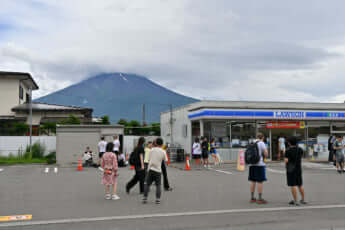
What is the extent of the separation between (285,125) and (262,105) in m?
2.03

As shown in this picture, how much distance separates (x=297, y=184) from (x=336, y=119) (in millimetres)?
18407

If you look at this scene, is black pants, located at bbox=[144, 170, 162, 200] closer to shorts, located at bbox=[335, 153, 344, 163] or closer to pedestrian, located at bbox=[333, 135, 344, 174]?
pedestrian, located at bbox=[333, 135, 344, 174]

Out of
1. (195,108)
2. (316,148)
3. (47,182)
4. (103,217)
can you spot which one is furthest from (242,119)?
(103,217)

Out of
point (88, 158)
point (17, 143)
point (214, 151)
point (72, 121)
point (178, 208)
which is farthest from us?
point (72, 121)

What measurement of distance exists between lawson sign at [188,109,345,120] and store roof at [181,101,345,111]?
0.36 meters

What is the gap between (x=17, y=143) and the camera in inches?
1125

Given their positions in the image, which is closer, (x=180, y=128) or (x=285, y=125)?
(x=285, y=125)

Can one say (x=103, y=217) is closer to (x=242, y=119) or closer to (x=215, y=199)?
(x=215, y=199)

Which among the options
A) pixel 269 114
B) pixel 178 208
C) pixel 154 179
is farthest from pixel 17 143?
pixel 178 208

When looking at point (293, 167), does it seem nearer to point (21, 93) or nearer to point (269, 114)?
point (269, 114)

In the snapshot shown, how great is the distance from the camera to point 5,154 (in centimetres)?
2797

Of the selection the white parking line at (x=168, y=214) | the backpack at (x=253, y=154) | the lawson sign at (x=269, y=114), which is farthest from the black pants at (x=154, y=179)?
the lawson sign at (x=269, y=114)

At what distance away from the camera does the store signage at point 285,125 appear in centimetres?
2411

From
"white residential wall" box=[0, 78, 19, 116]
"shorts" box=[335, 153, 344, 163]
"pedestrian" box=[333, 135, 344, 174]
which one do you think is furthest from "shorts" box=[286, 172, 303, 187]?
"white residential wall" box=[0, 78, 19, 116]
